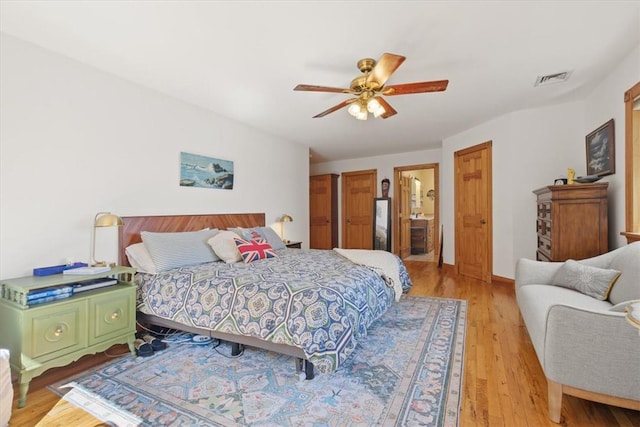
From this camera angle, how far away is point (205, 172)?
12.1ft

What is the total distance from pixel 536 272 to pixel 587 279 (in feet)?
1.36

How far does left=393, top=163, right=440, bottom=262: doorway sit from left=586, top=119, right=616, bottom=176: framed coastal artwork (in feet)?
9.58

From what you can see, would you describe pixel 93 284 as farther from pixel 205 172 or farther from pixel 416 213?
pixel 416 213

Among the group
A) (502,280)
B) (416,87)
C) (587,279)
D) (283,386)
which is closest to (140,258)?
(283,386)

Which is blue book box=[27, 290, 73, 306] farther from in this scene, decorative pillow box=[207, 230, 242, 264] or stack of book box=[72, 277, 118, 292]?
decorative pillow box=[207, 230, 242, 264]

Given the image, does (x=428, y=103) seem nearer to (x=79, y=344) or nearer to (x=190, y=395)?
(x=190, y=395)

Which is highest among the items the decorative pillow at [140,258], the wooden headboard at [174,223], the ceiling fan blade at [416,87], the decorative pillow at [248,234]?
the ceiling fan blade at [416,87]

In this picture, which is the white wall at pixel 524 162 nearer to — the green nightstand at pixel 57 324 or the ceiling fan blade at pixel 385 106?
the ceiling fan blade at pixel 385 106

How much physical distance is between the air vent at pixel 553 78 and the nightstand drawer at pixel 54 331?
4484 mm

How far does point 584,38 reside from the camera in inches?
90.8

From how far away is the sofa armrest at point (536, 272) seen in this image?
2590 millimetres

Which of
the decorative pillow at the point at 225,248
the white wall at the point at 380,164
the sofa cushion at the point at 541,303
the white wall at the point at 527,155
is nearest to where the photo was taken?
the sofa cushion at the point at 541,303

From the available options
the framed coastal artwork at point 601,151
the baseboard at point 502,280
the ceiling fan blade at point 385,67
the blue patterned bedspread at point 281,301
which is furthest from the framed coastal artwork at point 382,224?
the ceiling fan blade at point 385,67

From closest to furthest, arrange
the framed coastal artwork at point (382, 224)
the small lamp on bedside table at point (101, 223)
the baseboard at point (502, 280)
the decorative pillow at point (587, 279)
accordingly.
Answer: the decorative pillow at point (587, 279) < the small lamp on bedside table at point (101, 223) < the baseboard at point (502, 280) < the framed coastal artwork at point (382, 224)
